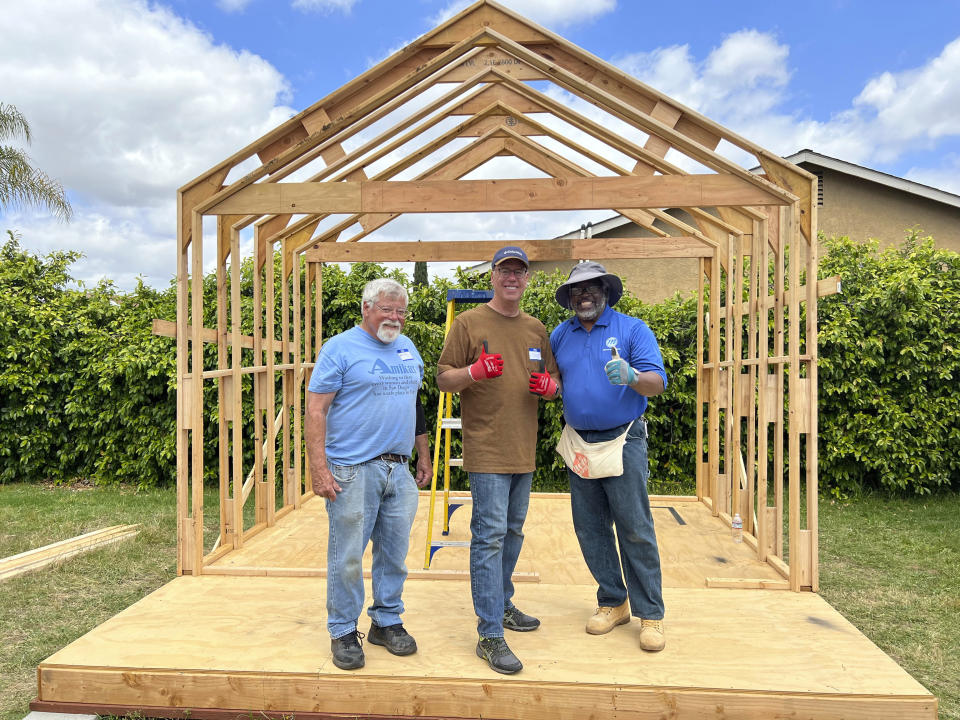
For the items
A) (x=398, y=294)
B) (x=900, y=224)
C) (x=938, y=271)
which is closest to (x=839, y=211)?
(x=900, y=224)

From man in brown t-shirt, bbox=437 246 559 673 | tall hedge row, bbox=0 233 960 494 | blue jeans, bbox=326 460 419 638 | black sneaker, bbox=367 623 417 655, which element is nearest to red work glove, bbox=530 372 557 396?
man in brown t-shirt, bbox=437 246 559 673

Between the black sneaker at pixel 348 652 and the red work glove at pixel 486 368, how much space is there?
124 cm

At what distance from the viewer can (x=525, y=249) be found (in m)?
6.37

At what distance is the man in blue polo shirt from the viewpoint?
3.11 metres

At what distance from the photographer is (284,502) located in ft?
21.4

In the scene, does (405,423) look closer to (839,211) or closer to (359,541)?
(359,541)

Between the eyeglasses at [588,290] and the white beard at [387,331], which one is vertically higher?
the eyeglasses at [588,290]

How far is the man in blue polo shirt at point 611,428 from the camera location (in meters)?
3.11

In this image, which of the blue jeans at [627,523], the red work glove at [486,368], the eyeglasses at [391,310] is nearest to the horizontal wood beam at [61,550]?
the eyeglasses at [391,310]

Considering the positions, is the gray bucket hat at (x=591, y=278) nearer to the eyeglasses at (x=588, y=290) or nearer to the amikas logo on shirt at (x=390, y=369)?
the eyeglasses at (x=588, y=290)

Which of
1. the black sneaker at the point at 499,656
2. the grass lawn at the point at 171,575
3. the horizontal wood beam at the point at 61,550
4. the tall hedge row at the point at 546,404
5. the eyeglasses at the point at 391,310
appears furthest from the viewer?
the tall hedge row at the point at 546,404

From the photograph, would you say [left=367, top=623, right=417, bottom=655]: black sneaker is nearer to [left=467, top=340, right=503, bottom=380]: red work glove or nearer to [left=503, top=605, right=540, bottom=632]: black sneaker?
[left=503, top=605, right=540, bottom=632]: black sneaker

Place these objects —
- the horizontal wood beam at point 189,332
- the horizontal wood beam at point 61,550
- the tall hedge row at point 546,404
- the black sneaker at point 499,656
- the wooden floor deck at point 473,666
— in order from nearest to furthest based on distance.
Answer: the wooden floor deck at point 473,666, the black sneaker at point 499,656, the horizontal wood beam at point 189,332, the horizontal wood beam at point 61,550, the tall hedge row at point 546,404

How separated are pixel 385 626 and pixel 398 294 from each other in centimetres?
149
